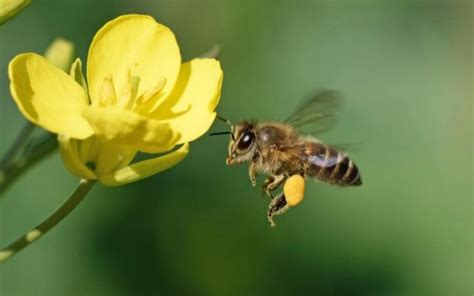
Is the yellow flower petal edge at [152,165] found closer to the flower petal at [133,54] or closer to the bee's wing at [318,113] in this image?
the flower petal at [133,54]

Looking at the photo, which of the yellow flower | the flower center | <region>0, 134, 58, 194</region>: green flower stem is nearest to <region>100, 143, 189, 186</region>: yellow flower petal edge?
the yellow flower

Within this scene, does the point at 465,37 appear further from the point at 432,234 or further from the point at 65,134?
Answer: the point at 65,134

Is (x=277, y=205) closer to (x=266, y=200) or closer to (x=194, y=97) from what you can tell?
(x=194, y=97)

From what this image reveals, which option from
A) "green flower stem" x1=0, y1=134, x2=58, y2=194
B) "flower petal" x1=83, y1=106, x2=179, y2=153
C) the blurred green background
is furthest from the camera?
the blurred green background

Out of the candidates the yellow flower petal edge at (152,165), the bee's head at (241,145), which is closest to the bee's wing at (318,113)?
the bee's head at (241,145)

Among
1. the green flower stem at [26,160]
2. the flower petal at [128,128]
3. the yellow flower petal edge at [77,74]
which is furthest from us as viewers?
the green flower stem at [26,160]

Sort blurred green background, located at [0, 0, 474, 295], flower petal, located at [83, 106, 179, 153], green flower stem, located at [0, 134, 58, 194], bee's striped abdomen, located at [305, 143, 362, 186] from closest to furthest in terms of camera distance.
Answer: flower petal, located at [83, 106, 179, 153]
green flower stem, located at [0, 134, 58, 194]
bee's striped abdomen, located at [305, 143, 362, 186]
blurred green background, located at [0, 0, 474, 295]

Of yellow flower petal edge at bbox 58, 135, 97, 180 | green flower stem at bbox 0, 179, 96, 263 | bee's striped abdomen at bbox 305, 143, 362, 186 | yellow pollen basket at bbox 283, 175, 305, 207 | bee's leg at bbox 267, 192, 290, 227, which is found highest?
yellow flower petal edge at bbox 58, 135, 97, 180

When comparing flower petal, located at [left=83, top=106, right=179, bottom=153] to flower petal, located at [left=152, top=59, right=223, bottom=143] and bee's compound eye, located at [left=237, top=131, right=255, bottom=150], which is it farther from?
bee's compound eye, located at [left=237, top=131, right=255, bottom=150]
